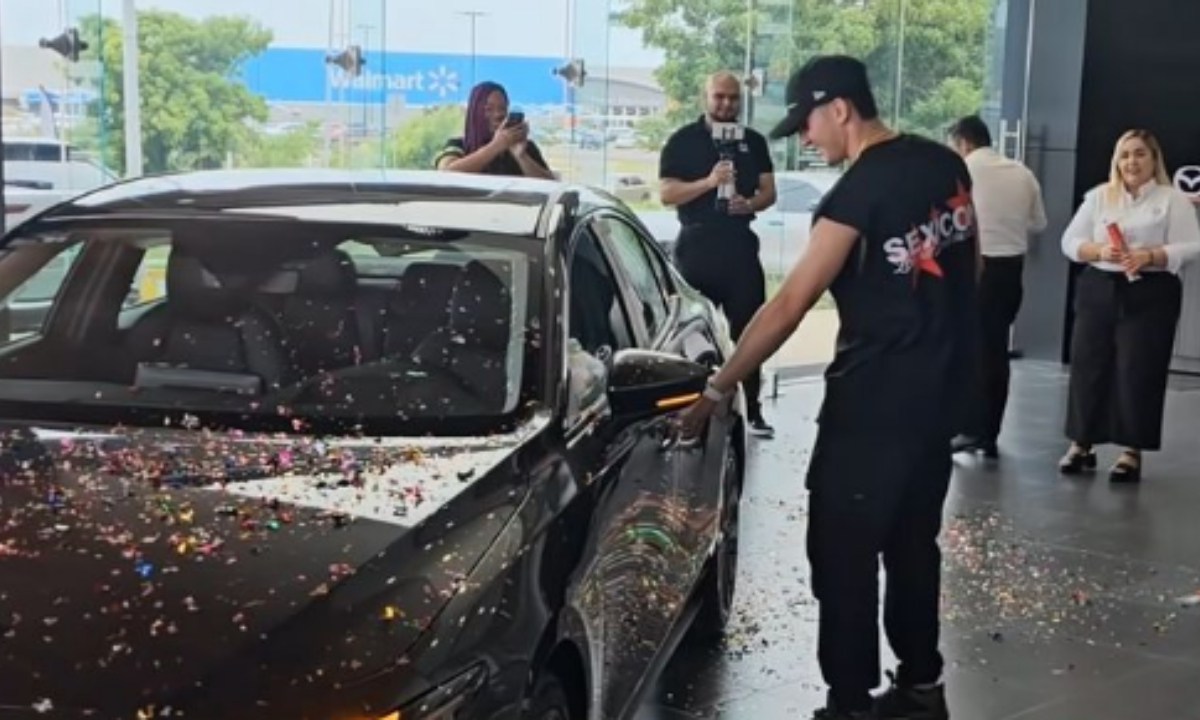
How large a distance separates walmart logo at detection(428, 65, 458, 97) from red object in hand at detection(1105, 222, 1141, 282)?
3.63m

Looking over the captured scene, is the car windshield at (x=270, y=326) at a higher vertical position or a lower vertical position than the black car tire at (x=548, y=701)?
Result: higher

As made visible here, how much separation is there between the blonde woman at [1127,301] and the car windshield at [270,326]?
429 centimetres

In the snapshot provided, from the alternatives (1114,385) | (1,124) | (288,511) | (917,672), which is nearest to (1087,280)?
(1114,385)

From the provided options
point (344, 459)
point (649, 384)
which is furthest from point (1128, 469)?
point (344, 459)

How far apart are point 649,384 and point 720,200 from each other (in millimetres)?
4268

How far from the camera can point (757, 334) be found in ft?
12.6

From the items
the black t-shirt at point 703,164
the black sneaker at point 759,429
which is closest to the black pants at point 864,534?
the black t-shirt at point 703,164

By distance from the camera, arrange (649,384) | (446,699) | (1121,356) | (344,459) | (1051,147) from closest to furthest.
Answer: (446,699) < (344,459) < (649,384) < (1121,356) < (1051,147)

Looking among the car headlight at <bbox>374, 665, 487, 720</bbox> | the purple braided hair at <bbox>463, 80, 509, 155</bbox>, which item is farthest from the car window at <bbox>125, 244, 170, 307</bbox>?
the purple braided hair at <bbox>463, 80, 509, 155</bbox>

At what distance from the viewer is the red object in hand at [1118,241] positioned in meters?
6.86

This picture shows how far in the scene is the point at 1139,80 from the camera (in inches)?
438

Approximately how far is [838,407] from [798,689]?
94 cm

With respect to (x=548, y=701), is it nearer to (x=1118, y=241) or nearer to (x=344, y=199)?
(x=344, y=199)

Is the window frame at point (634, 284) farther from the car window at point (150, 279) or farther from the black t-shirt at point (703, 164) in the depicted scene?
the black t-shirt at point (703, 164)
